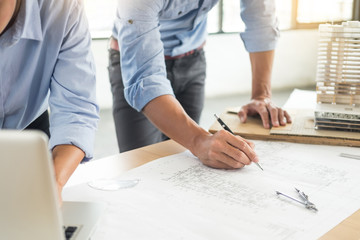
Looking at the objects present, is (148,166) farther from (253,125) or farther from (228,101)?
(228,101)

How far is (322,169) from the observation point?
1.15 metres

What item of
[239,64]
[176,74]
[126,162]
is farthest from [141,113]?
[239,64]

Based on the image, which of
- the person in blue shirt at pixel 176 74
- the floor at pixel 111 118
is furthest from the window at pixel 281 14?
the person in blue shirt at pixel 176 74

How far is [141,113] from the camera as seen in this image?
67.7 inches

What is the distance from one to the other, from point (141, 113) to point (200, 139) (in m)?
0.54

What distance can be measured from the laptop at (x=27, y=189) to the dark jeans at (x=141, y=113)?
48.5 inches

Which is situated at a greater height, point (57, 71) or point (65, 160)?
point (57, 71)

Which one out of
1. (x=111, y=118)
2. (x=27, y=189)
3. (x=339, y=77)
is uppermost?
(x=27, y=189)

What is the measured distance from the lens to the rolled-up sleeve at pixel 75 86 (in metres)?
1.09

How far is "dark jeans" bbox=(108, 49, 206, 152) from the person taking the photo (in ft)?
5.69

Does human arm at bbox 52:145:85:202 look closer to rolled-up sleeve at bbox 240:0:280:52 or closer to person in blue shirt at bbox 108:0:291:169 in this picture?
person in blue shirt at bbox 108:0:291:169

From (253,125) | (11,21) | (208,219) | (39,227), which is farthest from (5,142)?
(253,125)

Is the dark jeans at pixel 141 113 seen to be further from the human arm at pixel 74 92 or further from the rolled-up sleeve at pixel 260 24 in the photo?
the human arm at pixel 74 92

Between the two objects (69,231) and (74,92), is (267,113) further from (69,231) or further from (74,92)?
(69,231)
